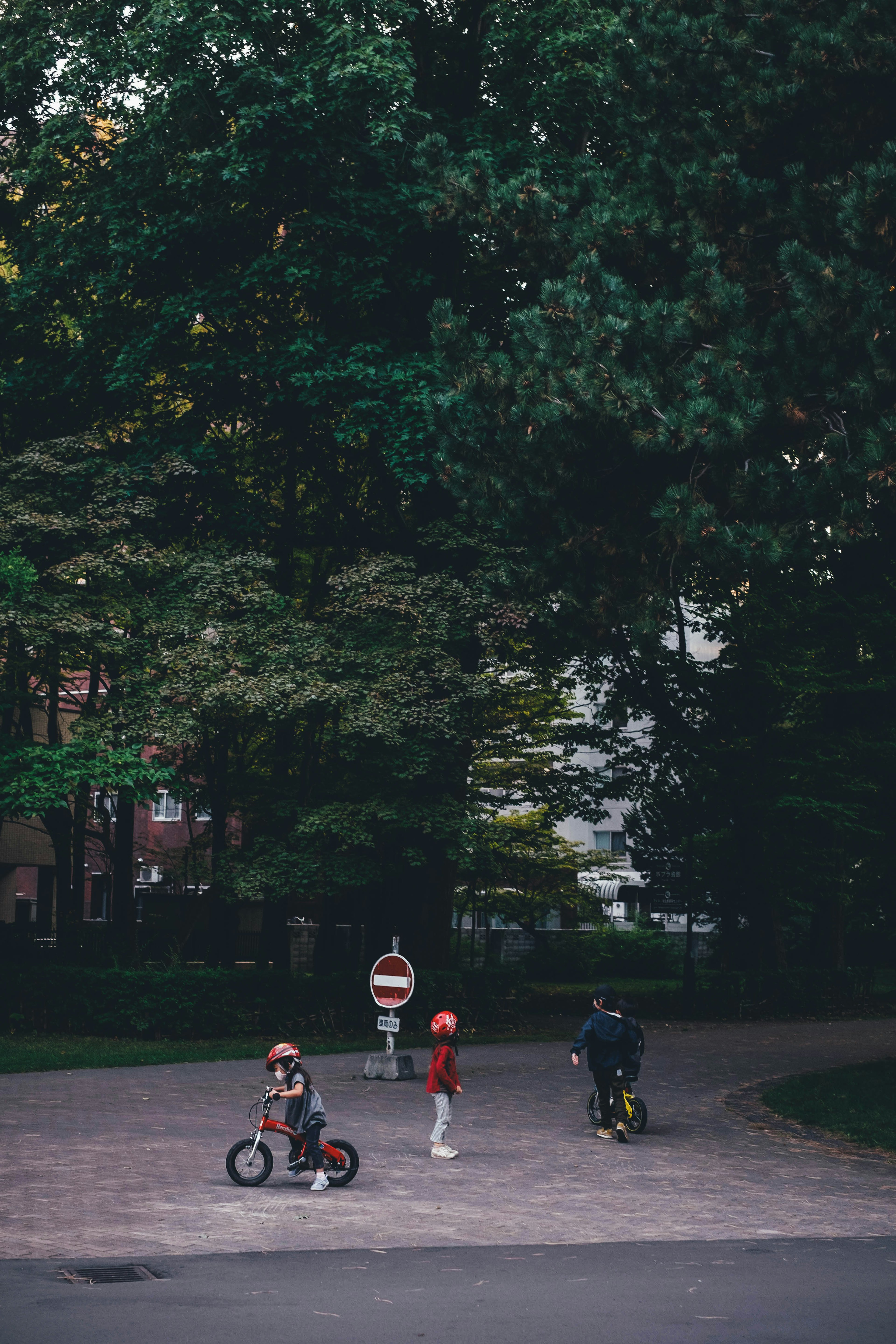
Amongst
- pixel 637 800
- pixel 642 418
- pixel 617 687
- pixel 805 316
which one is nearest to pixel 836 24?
pixel 805 316

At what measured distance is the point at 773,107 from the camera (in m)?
13.1

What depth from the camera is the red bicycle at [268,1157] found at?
10.5 metres

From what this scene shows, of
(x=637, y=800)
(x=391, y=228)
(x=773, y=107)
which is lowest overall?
(x=637, y=800)

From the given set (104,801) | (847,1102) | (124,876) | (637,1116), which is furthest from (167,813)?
(637,1116)

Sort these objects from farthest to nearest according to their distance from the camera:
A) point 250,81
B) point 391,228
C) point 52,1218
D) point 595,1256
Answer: point 391,228
point 250,81
point 52,1218
point 595,1256

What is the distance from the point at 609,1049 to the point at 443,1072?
198 cm

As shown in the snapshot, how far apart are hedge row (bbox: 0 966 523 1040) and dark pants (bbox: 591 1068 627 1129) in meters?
9.35

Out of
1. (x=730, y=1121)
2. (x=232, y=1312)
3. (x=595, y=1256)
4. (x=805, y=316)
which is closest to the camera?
(x=232, y=1312)

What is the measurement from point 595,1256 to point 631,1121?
5.65 m

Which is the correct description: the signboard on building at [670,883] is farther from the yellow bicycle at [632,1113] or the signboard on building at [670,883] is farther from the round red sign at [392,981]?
the yellow bicycle at [632,1113]

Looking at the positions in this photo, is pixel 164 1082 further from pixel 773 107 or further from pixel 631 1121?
pixel 773 107

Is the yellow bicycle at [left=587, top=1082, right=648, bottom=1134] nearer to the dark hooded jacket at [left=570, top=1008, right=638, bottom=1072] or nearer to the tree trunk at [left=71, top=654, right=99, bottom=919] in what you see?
the dark hooded jacket at [left=570, top=1008, right=638, bottom=1072]

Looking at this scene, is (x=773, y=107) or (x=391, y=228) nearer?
(x=773, y=107)

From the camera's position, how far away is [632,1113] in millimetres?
13984
